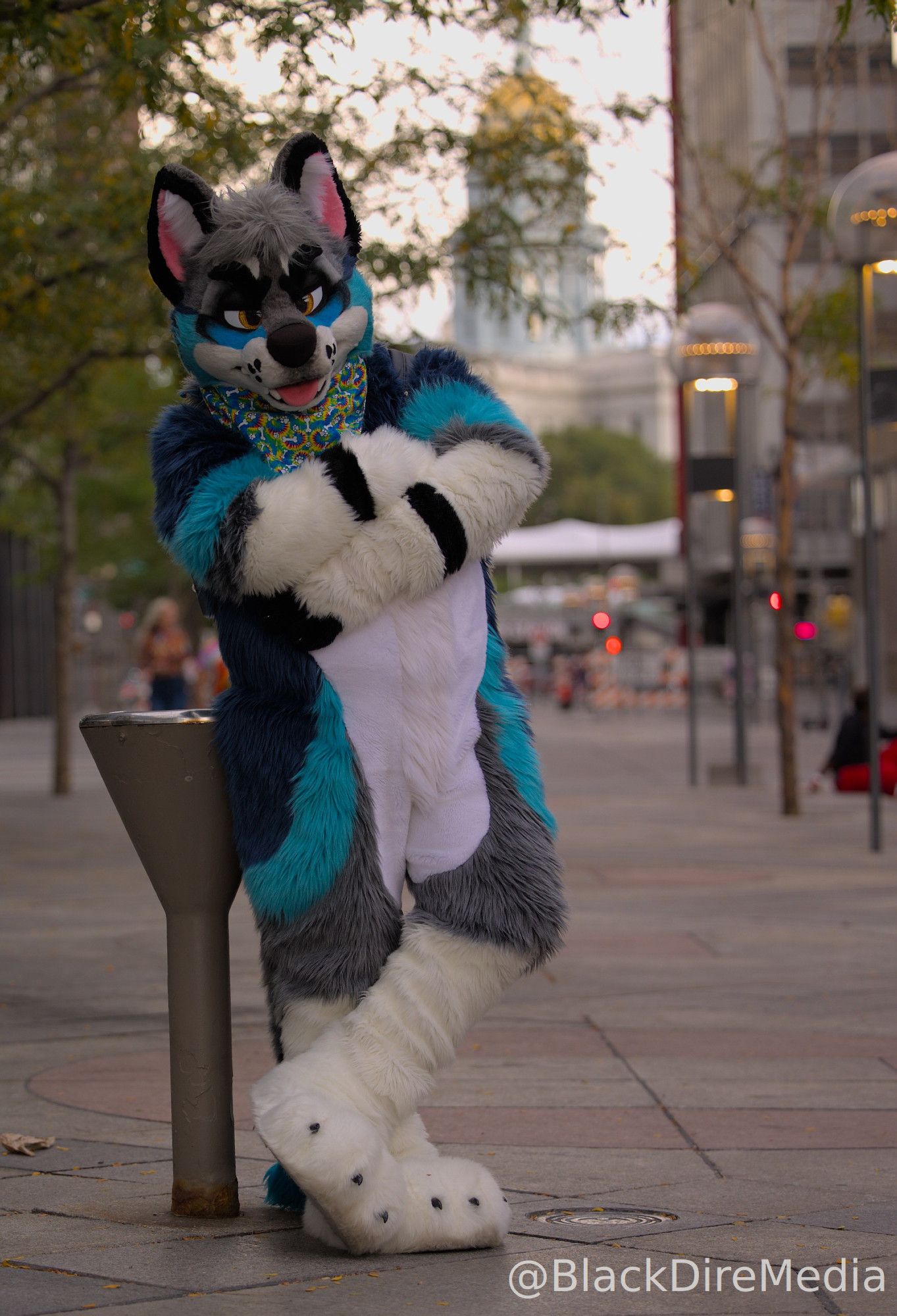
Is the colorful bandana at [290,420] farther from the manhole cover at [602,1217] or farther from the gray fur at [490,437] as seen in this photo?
the manhole cover at [602,1217]

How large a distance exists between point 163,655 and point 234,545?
15.5 meters

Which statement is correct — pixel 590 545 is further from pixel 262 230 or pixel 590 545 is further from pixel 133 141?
pixel 262 230

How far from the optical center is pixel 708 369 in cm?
1725

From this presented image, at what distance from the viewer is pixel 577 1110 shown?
5145mm

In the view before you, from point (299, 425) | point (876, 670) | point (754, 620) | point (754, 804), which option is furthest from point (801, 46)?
point (754, 620)

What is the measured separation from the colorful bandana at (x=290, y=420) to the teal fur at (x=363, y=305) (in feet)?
0.11

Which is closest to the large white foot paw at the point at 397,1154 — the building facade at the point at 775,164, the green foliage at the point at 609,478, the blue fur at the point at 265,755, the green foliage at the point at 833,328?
the blue fur at the point at 265,755

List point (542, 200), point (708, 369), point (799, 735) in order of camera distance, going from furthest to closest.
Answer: point (799, 735)
point (708, 369)
point (542, 200)

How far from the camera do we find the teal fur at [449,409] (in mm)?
3922

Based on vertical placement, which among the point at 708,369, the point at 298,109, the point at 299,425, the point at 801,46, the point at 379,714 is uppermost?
the point at 801,46

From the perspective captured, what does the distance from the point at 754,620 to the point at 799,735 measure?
2305 centimetres

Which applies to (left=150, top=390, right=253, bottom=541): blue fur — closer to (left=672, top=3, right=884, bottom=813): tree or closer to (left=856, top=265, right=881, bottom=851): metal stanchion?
(left=856, top=265, right=881, bottom=851): metal stanchion

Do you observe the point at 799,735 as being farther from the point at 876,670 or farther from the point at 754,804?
the point at 876,670

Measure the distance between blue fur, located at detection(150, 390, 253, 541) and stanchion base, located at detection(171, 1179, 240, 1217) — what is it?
1.35m
